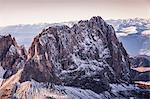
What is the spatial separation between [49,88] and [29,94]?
0.30 metres

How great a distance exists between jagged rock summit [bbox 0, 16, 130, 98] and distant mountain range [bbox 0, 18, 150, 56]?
95 millimetres

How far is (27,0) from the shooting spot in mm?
6133

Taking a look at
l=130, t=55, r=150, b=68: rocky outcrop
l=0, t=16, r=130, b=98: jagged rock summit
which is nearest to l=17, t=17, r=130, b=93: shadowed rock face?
l=0, t=16, r=130, b=98: jagged rock summit

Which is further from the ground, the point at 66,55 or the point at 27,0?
the point at 27,0

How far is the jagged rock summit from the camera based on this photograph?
584 cm

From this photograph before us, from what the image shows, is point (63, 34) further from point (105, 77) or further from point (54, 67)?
point (105, 77)

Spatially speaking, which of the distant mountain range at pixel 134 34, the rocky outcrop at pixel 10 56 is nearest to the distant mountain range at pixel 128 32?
the distant mountain range at pixel 134 34

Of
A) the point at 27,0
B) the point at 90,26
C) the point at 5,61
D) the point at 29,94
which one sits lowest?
the point at 29,94

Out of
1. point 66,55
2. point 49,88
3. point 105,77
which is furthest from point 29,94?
point 105,77

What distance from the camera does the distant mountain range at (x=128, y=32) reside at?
5980 millimetres

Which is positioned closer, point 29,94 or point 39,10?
point 29,94

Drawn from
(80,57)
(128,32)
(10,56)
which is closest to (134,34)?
(128,32)

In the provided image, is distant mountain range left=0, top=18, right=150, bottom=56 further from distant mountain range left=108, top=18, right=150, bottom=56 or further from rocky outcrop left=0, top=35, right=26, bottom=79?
rocky outcrop left=0, top=35, right=26, bottom=79

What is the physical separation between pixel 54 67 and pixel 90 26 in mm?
825
